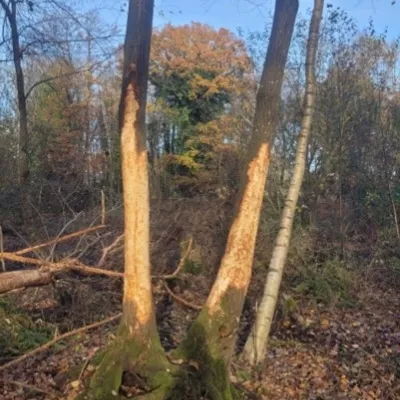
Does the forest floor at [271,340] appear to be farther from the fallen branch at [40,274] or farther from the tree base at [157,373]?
the fallen branch at [40,274]

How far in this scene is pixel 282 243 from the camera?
6426 millimetres

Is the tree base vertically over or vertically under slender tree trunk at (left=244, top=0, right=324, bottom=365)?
under

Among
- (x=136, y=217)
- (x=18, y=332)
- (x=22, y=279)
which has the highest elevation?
(x=136, y=217)

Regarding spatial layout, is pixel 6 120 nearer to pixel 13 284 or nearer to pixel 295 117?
pixel 295 117

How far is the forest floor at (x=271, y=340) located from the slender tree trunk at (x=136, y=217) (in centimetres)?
63

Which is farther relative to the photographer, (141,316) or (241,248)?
(241,248)

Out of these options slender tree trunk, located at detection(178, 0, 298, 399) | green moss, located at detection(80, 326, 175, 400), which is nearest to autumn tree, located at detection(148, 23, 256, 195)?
slender tree trunk, located at detection(178, 0, 298, 399)

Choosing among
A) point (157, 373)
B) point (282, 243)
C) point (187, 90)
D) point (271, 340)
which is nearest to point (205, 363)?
point (157, 373)

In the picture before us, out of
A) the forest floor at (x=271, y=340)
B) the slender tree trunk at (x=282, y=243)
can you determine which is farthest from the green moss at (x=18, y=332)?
the slender tree trunk at (x=282, y=243)

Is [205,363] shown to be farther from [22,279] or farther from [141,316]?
[22,279]

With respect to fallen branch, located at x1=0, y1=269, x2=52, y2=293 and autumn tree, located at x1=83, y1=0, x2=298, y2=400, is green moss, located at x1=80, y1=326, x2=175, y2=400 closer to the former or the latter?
autumn tree, located at x1=83, y1=0, x2=298, y2=400

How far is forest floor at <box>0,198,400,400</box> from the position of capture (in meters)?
5.44

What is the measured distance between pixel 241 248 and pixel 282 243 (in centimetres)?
131

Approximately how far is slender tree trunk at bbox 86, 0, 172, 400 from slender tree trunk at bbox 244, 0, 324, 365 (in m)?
1.65
